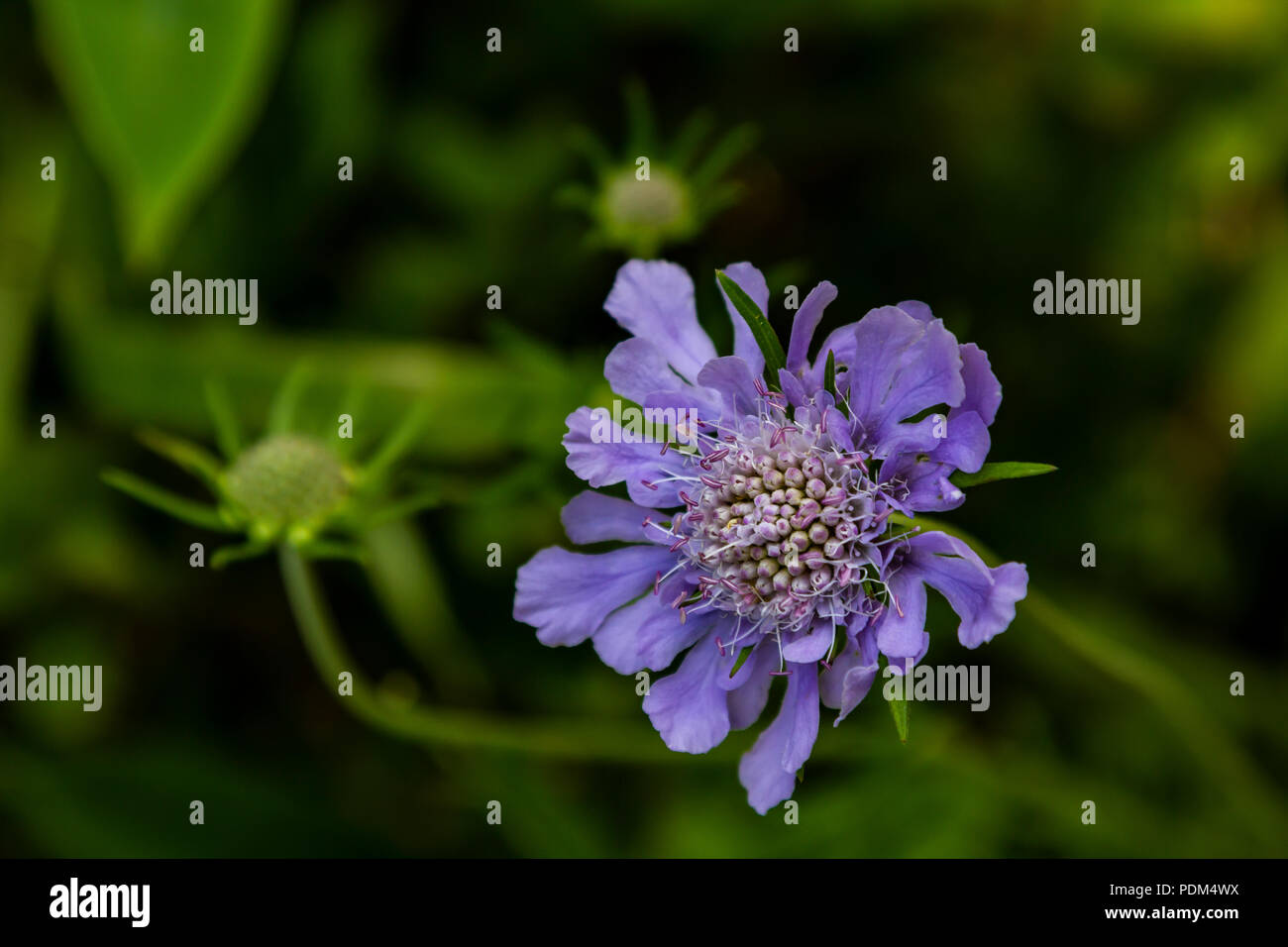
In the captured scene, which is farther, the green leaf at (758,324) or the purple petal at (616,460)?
the purple petal at (616,460)

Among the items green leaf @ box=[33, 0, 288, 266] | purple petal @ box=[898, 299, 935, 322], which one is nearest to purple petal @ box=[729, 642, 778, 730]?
purple petal @ box=[898, 299, 935, 322]

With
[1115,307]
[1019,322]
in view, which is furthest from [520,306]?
[1115,307]

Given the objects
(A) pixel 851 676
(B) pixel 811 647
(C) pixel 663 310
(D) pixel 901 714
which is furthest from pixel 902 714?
(C) pixel 663 310

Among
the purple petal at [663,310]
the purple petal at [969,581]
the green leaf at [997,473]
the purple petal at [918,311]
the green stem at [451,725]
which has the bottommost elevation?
the green stem at [451,725]

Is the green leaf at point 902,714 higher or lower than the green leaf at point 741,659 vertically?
lower

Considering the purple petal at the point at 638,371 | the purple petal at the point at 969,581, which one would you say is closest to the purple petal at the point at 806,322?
the purple petal at the point at 638,371

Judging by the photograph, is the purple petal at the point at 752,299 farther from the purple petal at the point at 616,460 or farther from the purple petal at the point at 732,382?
the purple petal at the point at 616,460

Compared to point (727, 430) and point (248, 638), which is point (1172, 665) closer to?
point (727, 430)
